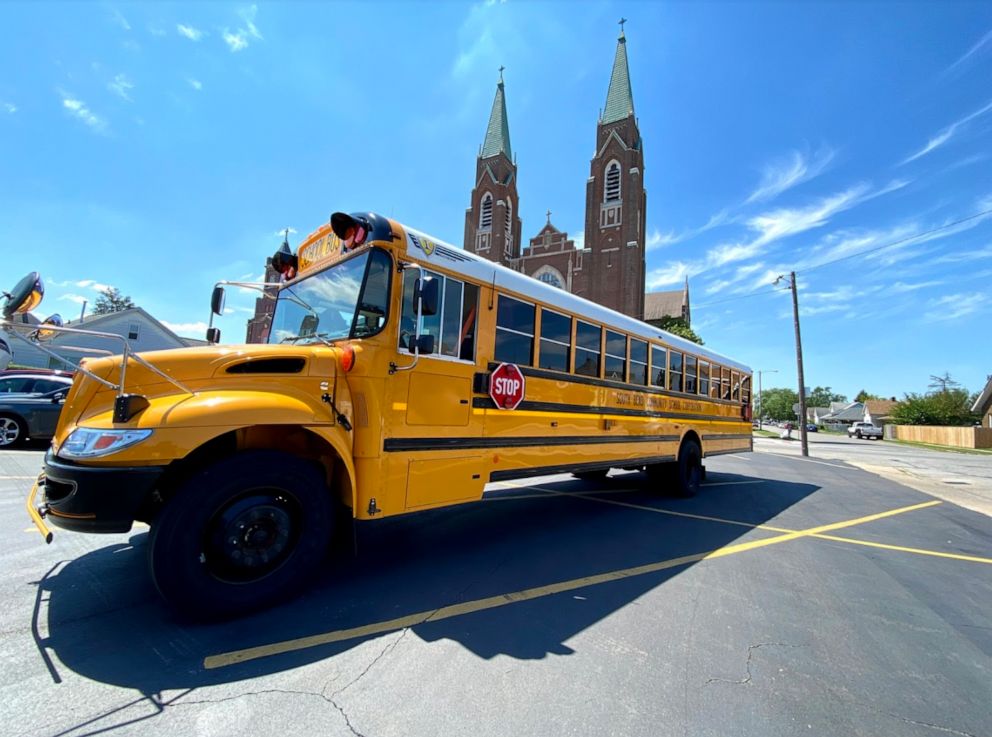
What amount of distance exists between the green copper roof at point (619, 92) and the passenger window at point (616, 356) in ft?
148

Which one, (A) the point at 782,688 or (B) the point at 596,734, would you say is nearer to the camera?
(B) the point at 596,734

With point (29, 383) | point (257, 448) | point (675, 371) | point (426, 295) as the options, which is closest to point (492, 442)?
point (426, 295)

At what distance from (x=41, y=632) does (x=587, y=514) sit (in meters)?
5.27

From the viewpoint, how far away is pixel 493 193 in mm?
48875

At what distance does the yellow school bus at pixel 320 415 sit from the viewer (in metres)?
2.57

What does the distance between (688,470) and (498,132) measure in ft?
169

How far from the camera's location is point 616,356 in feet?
19.7

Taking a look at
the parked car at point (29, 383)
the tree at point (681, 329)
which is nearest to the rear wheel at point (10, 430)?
the parked car at point (29, 383)

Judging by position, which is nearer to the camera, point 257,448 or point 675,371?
point 257,448

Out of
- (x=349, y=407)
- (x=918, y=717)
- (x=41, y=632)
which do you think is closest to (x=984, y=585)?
(x=918, y=717)

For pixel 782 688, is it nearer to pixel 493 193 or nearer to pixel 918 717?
pixel 918 717

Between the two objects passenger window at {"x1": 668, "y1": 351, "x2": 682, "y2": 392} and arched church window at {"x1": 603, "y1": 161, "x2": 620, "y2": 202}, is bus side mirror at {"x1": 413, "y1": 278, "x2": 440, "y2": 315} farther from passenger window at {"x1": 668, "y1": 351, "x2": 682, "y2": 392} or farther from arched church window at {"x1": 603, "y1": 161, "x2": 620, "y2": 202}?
arched church window at {"x1": 603, "y1": 161, "x2": 620, "y2": 202}

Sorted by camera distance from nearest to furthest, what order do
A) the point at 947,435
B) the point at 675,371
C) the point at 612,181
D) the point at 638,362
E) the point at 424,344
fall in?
1. the point at 424,344
2. the point at 638,362
3. the point at 675,371
4. the point at 947,435
5. the point at 612,181

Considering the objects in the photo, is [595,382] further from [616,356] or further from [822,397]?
[822,397]
